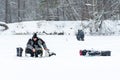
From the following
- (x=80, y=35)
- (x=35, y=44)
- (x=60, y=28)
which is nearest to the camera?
(x=35, y=44)

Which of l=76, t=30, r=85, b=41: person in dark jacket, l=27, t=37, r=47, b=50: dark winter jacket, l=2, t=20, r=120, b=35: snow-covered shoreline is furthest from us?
l=2, t=20, r=120, b=35: snow-covered shoreline

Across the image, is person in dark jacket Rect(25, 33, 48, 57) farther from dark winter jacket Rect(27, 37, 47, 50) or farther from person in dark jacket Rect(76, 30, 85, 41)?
person in dark jacket Rect(76, 30, 85, 41)

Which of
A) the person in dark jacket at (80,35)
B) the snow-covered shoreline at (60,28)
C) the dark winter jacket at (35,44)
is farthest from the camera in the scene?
the snow-covered shoreline at (60,28)

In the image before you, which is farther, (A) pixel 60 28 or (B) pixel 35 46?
(A) pixel 60 28

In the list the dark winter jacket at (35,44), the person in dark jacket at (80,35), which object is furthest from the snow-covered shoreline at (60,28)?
the dark winter jacket at (35,44)

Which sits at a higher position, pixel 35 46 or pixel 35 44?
pixel 35 44

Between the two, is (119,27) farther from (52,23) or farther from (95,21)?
(52,23)

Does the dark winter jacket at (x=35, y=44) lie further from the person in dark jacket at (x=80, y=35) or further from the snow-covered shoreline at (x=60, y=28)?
the snow-covered shoreline at (x=60, y=28)

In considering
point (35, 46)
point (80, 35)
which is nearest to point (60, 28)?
point (80, 35)

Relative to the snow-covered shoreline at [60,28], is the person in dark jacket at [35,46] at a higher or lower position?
lower

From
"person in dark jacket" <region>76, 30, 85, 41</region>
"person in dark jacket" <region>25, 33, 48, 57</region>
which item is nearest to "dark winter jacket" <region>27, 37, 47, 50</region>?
"person in dark jacket" <region>25, 33, 48, 57</region>

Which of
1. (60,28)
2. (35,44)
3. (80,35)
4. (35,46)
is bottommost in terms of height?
(35,46)

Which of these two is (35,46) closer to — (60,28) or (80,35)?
(80,35)

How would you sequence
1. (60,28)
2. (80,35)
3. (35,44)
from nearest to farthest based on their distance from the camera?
(35,44)
(80,35)
(60,28)
